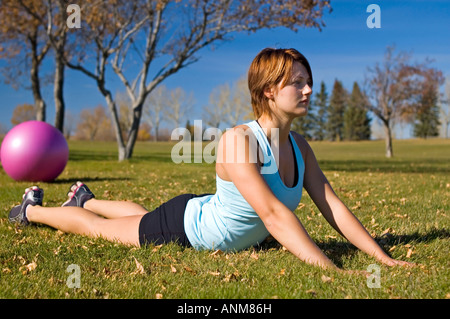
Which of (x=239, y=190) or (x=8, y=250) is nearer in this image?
(x=239, y=190)

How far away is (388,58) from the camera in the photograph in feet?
107

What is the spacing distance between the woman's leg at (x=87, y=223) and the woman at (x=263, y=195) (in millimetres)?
12

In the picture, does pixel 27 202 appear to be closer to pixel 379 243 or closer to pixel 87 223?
pixel 87 223

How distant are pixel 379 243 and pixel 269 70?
2.22 metres

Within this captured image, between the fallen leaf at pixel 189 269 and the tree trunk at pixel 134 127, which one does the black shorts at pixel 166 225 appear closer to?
the fallen leaf at pixel 189 269

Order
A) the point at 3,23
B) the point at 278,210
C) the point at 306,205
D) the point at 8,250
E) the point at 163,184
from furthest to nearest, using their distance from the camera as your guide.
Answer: the point at 3,23 → the point at 163,184 → the point at 306,205 → the point at 8,250 → the point at 278,210

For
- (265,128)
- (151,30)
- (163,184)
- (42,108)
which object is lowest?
(163,184)

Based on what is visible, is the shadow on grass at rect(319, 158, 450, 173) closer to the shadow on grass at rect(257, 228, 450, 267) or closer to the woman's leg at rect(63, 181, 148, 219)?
the shadow on grass at rect(257, 228, 450, 267)

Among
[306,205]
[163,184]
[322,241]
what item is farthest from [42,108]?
[322,241]

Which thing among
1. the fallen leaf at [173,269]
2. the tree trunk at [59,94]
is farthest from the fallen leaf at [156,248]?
the tree trunk at [59,94]

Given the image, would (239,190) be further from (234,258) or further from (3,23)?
(3,23)

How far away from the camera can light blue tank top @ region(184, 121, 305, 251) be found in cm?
348

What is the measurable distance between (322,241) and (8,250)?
308 centimetres

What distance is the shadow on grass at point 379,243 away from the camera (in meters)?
4.00
